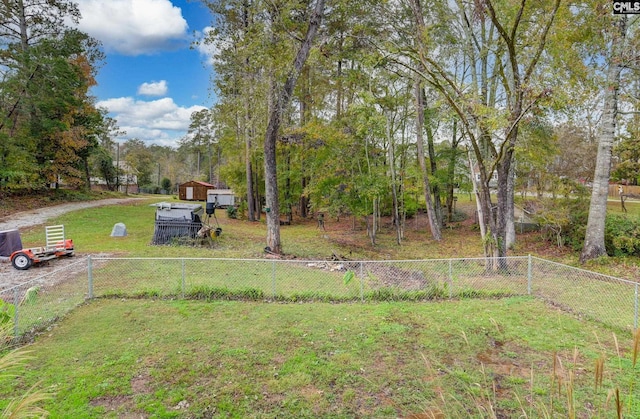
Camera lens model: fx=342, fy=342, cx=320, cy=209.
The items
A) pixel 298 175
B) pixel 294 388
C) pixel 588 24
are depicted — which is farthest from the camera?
pixel 298 175

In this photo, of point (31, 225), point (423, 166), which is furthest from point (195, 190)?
point (423, 166)

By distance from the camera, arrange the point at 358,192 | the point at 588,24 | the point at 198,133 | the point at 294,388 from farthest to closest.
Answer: the point at 198,133 → the point at 358,192 → the point at 588,24 → the point at 294,388

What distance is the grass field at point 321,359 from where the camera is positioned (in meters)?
3.54

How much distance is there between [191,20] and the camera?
15.9 metres

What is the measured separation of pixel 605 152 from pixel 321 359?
1068 cm

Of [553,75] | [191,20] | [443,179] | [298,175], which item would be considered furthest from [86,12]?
[553,75]

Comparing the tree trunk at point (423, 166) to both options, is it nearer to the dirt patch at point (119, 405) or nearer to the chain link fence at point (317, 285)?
the chain link fence at point (317, 285)

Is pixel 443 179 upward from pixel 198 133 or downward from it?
downward

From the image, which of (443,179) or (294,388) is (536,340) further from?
(443,179)

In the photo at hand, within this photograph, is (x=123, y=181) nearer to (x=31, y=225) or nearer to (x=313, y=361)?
(x=31, y=225)

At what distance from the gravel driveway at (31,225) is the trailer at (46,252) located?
0.17 m

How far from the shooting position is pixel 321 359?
4480 millimetres

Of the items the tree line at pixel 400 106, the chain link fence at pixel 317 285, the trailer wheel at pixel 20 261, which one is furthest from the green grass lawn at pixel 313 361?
the tree line at pixel 400 106

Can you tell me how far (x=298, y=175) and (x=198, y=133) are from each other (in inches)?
1234
